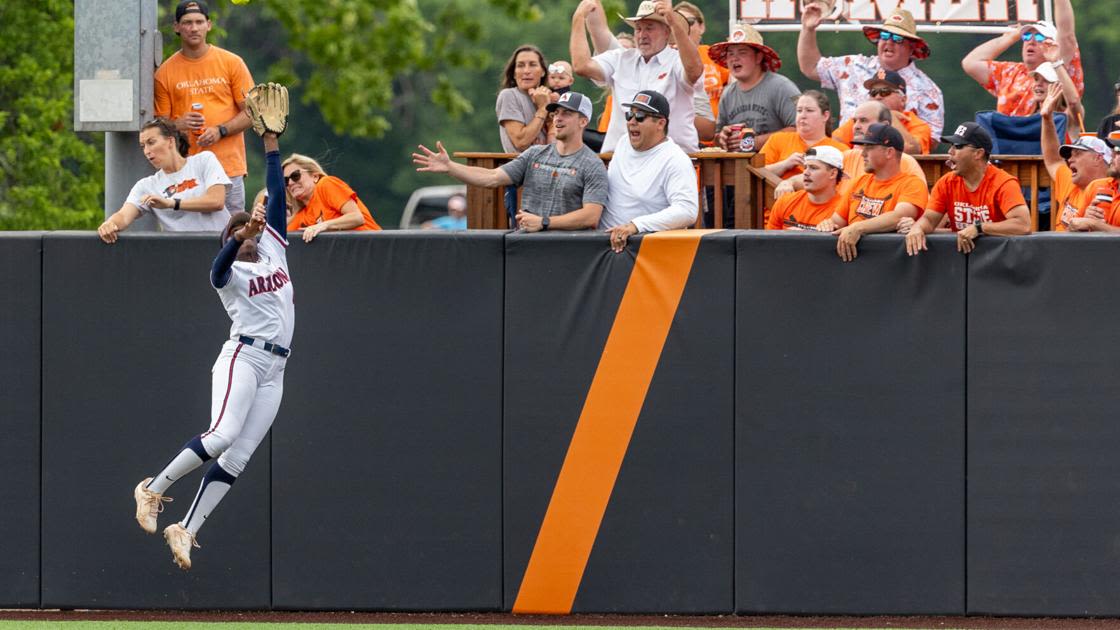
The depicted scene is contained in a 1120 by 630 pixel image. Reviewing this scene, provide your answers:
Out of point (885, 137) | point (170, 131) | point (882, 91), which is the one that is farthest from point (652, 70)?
point (170, 131)

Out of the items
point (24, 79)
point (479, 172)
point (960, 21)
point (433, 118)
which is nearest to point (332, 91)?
point (24, 79)

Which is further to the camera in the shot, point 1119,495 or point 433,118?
point 433,118

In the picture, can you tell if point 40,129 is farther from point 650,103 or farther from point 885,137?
point 885,137

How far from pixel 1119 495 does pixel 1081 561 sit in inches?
16.0

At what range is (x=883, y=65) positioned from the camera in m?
10.9

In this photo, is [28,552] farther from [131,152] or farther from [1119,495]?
[1119,495]

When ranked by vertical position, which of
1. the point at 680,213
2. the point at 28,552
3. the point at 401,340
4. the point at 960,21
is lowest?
the point at 28,552

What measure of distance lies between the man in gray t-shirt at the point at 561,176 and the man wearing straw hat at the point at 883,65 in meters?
2.52

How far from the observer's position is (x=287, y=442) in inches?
364

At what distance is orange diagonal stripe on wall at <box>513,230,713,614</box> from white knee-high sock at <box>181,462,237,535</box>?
1.75 m

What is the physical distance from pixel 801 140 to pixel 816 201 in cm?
98

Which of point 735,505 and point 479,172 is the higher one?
point 479,172

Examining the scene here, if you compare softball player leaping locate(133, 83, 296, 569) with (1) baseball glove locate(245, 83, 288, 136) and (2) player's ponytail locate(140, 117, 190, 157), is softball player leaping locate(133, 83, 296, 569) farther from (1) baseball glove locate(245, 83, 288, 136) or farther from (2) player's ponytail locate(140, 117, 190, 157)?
(2) player's ponytail locate(140, 117, 190, 157)

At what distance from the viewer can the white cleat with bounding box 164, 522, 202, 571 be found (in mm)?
8273
